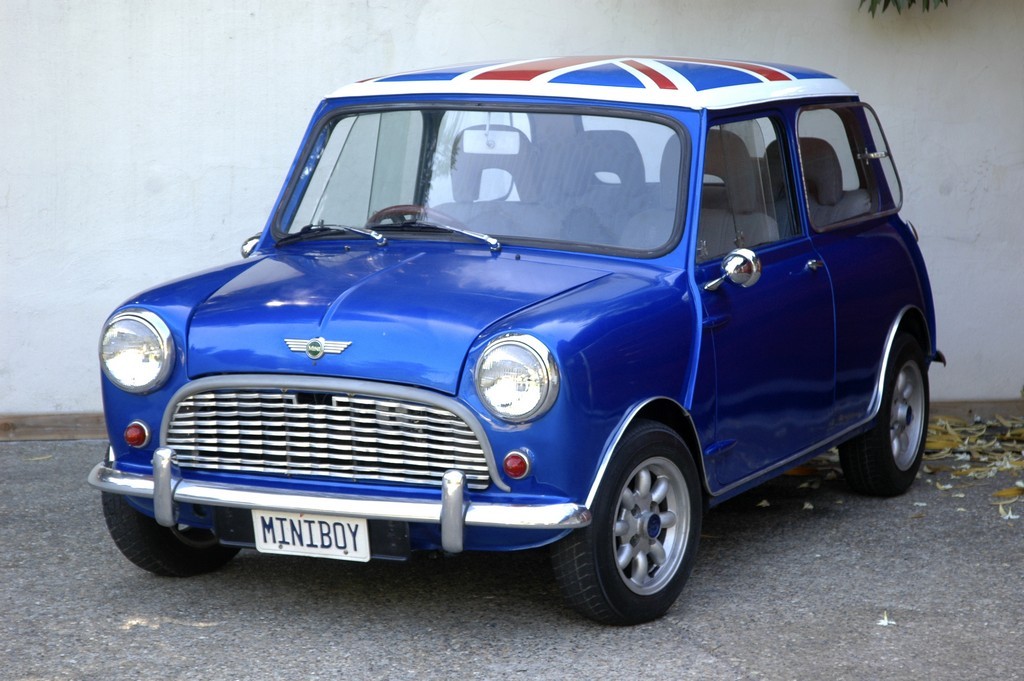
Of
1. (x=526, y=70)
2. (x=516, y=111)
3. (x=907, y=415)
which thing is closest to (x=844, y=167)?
(x=907, y=415)

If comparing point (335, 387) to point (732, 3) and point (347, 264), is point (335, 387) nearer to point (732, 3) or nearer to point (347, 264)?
point (347, 264)

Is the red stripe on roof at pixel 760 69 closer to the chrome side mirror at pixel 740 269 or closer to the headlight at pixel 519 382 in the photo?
the chrome side mirror at pixel 740 269

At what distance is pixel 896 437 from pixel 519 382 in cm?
279

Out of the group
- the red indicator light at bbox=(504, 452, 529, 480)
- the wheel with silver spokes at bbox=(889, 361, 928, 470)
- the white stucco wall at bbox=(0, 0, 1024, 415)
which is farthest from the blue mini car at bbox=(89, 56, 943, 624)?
the white stucco wall at bbox=(0, 0, 1024, 415)

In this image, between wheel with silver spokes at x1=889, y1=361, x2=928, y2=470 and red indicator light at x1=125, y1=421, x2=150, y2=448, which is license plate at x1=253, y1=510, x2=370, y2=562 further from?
wheel with silver spokes at x1=889, y1=361, x2=928, y2=470

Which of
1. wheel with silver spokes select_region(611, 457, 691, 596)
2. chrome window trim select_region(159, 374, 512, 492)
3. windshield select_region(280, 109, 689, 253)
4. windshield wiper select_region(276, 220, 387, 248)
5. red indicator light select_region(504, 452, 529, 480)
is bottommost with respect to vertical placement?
wheel with silver spokes select_region(611, 457, 691, 596)

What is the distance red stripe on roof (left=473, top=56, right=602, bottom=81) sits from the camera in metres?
5.12

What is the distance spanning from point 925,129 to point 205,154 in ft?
12.5

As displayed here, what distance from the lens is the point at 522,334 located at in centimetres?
399

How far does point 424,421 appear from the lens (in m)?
4.04

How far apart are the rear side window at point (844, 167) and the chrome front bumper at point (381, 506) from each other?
80.5 inches

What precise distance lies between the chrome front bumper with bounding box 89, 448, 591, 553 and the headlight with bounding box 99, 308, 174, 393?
0.78 feet

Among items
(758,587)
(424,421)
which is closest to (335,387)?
(424,421)

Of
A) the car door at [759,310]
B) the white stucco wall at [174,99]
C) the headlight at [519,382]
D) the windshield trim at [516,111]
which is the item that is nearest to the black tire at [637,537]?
the car door at [759,310]
